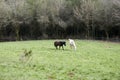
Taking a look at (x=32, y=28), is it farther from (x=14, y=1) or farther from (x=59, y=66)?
(x=59, y=66)

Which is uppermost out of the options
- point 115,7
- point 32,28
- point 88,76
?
point 115,7

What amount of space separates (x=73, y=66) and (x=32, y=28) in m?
37.0

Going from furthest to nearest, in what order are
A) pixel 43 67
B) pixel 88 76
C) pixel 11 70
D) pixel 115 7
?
pixel 115 7, pixel 43 67, pixel 11 70, pixel 88 76

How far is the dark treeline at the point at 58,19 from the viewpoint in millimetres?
46250

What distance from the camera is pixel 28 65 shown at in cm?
1571

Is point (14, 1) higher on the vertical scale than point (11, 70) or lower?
higher

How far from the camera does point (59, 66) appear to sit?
15.7 metres

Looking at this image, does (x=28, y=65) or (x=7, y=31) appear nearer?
(x=28, y=65)

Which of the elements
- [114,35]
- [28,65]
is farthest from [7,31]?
[28,65]

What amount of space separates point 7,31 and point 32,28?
226 inches

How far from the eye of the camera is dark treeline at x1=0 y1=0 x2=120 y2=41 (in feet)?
152

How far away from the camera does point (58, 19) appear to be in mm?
48594

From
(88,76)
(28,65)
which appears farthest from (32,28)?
(88,76)

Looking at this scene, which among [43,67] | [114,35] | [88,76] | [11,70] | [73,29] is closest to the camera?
[88,76]
